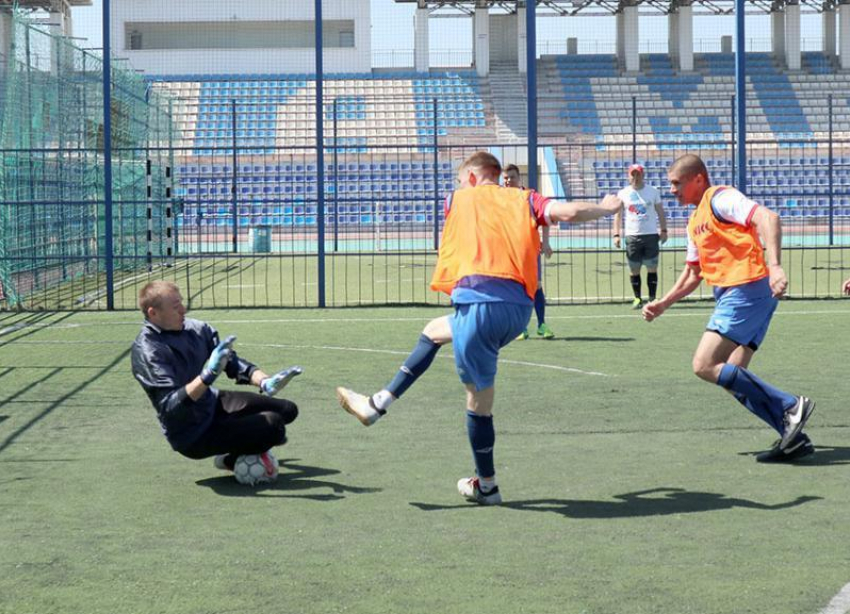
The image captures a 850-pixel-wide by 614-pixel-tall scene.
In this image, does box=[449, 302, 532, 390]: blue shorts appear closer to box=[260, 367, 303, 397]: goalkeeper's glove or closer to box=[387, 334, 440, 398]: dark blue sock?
box=[387, 334, 440, 398]: dark blue sock

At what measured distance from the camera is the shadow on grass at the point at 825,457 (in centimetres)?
755

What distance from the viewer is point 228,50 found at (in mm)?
55531

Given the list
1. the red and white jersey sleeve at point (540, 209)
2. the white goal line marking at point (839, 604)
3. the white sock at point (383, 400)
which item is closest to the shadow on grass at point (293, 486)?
the white sock at point (383, 400)

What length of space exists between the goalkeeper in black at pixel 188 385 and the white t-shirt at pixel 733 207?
2.62 meters

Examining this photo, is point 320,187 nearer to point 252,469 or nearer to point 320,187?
point 320,187

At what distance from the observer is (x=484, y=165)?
22.3ft

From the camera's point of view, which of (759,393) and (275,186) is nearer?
(759,393)

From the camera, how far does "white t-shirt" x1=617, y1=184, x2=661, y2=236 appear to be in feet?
57.0

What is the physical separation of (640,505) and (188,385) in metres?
2.26

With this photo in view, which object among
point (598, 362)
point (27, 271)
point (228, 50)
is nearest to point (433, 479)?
point (598, 362)

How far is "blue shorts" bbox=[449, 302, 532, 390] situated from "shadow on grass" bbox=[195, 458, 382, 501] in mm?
877

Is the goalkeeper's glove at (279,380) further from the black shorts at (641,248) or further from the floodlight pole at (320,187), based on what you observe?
the black shorts at (641,248)

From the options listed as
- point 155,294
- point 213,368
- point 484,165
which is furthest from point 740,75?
point 213,368

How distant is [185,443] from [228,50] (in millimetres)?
49899
